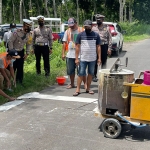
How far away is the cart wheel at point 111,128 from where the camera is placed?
450 cm

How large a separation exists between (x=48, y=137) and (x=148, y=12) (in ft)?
154

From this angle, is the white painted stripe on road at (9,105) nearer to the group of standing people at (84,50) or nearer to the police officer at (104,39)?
the group of standing people at (84,50)

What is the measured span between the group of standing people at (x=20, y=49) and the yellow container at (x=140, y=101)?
3.11 meters

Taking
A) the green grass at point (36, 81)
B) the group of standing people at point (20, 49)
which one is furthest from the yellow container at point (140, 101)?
the green grass at point (36, 81)

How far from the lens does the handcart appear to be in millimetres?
4297

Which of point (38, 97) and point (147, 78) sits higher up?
point (147, 78)

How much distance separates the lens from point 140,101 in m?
4.30

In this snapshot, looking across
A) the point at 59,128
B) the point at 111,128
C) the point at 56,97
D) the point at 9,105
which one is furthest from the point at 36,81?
the point at 111,128

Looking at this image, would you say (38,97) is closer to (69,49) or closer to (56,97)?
(56,97)

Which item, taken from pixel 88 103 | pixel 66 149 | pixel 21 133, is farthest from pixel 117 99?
pixel 88 103

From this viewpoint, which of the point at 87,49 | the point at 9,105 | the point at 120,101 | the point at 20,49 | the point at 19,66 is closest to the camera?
the point at 120,101

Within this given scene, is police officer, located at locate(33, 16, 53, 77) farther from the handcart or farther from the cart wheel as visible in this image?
the cart wheel

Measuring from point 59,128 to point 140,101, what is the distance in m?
1.50

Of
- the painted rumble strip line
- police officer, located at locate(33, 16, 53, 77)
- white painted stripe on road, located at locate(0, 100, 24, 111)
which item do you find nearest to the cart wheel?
the painted rumble strip line
